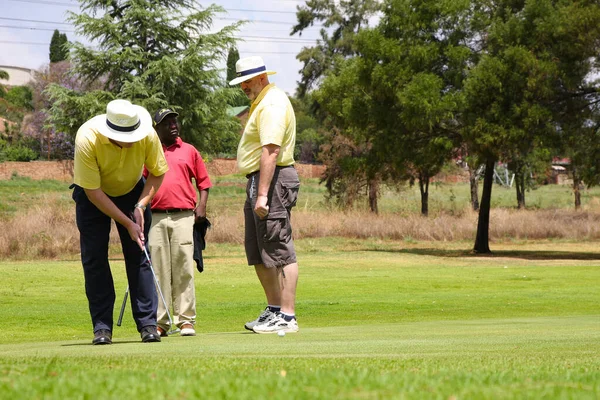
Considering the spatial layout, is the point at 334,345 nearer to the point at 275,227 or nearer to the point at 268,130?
the point at 275,227

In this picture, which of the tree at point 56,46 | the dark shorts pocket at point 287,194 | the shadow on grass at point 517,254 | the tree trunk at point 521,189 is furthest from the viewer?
the tree at point 56,46

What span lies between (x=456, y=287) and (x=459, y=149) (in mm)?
16791

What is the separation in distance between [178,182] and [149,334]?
2034 millimetres

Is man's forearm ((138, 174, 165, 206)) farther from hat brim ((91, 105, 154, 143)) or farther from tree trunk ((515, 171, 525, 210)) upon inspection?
tree trunk ((515, 171, 525, 210))

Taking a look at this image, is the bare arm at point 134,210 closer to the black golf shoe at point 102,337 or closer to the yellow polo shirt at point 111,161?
the yellow polo shirt at point 111,161

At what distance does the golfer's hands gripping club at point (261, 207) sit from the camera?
27.3 feet

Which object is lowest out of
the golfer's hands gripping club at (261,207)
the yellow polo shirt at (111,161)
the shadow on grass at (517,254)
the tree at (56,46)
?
the shadow on grass at (517,254)

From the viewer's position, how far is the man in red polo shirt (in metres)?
9.84

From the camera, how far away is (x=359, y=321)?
13.2m

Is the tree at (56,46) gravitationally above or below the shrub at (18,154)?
above

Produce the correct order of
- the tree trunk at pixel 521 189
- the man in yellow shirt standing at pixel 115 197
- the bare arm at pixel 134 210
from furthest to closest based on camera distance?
the tree trunk at pixel 521 189 → the bare arm at pixel 134 210 → the man in yellow shirt standing at pixel 115 197

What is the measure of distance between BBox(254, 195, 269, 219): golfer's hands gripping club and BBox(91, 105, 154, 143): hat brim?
1.07 meters

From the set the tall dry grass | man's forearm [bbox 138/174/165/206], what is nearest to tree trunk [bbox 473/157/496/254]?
the tall dry grass

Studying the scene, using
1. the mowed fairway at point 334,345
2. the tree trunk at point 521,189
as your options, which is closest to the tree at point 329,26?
the tree trunk at point 521,189
